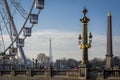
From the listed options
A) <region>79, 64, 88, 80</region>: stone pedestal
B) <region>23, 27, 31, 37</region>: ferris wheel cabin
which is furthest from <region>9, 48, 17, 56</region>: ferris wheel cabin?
<region>79, 64, 88, 80</region>: stone pedestal

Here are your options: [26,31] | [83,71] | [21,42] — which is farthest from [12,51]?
[83,71]

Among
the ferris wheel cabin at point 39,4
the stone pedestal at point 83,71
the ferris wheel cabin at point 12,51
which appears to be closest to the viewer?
the stone pedestal at point 83,71

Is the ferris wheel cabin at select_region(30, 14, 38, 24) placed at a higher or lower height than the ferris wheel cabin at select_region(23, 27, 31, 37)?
higher

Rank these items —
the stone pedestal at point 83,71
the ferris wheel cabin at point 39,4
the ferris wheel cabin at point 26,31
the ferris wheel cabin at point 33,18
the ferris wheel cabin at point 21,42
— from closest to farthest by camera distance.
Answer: the stone pedestal at point 83,71 < the ferris wheel cabin at point 39,4 < the ferris wheel cabin at point 33,18 < the ferris wheel cabin at point 26,31 < the ferris wheel cabin at point 21,42

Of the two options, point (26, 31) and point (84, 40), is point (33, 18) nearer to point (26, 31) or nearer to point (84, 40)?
point (26, 31)

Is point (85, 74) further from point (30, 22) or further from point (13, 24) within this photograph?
point (13, 24)

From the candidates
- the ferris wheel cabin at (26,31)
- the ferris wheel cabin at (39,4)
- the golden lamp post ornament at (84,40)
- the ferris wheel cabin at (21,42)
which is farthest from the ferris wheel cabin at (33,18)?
the golden lamp post ornament at (84,40)

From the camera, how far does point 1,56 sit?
100562mm

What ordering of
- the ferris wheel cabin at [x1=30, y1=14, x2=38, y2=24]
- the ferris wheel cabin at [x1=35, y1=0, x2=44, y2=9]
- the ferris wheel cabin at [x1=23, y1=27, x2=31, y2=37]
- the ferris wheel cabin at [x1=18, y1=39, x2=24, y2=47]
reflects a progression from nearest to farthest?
the ferris wheel cabin at [x1=35, y1=0, x2=44, y2=9] < the ferris wheel cabin at [x1=30, y1=14, x2=38, y2=24] < the ferris wheel cabin at [x1=23, y1=27, x2=31, y2=37] < the ferris wheel cabin at [x1=18, y1=39, x2=24, y2=47]

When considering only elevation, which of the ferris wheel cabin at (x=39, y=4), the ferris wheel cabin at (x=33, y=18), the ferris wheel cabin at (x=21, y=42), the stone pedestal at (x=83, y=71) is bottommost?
the stone pedestal at (x=83, y=71)

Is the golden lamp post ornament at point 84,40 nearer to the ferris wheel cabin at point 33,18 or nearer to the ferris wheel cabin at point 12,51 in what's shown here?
the ferris wheel cabin at point 33,18

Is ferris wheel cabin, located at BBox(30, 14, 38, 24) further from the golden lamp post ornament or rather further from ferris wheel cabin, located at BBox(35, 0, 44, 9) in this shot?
the golden lamp post ornament

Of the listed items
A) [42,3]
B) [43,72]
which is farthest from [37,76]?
[42,3]

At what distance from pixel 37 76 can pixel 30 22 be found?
134ft
